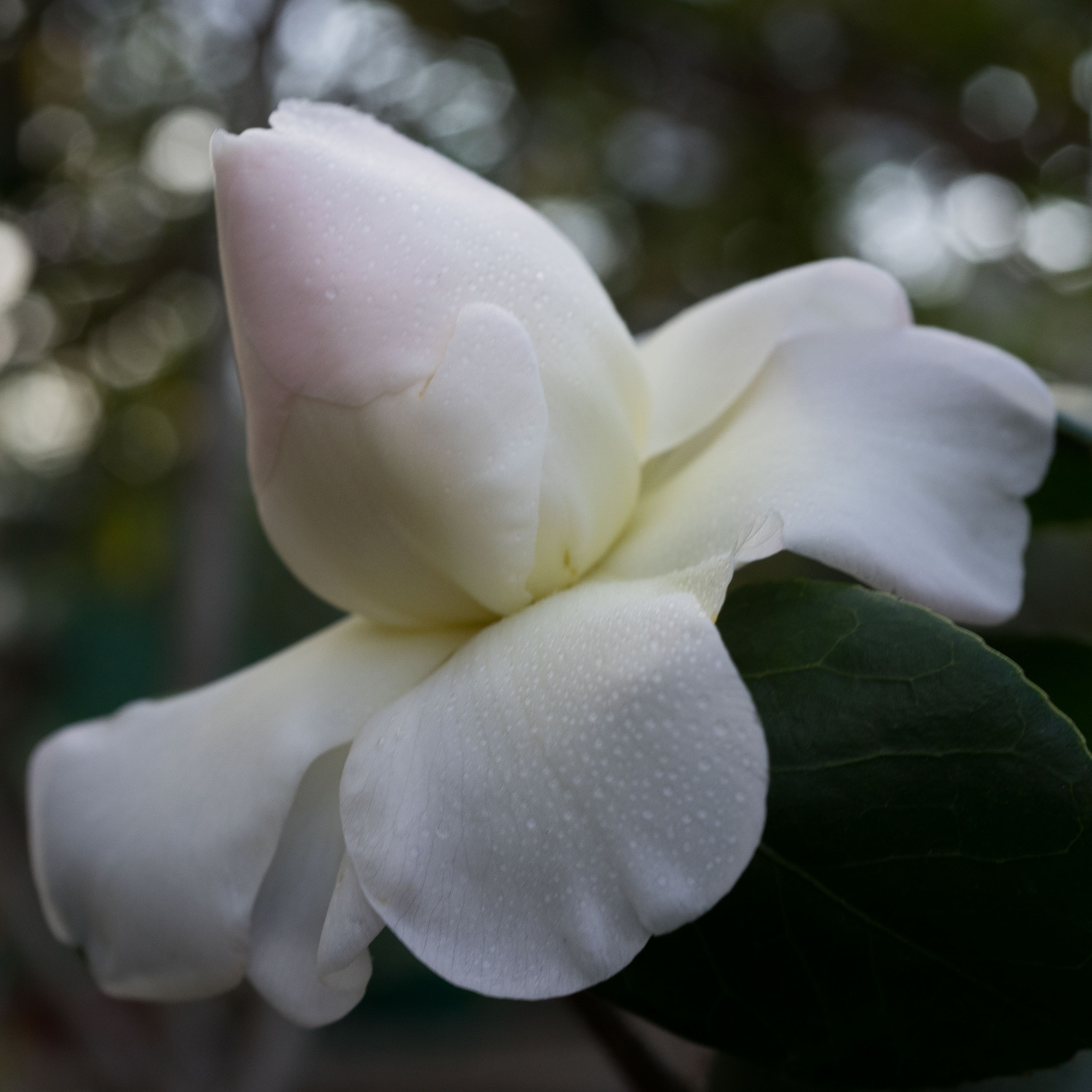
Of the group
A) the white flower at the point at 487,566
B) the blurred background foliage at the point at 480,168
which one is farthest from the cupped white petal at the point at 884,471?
the blurred background foliage at the point at 480,168

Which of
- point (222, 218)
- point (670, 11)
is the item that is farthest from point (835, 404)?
point (670, 11)

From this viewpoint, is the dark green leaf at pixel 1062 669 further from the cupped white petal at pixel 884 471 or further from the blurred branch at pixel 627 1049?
the blurred branch at pixel 627 1049

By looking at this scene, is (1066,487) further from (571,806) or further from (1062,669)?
(571,806)

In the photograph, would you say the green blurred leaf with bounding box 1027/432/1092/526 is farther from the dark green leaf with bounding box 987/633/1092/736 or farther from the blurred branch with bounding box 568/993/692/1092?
the blurred branch with bounding box 568/993/692/1092

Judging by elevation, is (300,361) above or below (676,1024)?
above

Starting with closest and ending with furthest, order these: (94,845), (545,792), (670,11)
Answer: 1. (545,792)
2. (94,845)
3. (670,11)

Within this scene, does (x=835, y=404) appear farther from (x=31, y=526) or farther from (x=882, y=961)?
(x=31, y=526)

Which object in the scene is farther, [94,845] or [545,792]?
[94,845]
